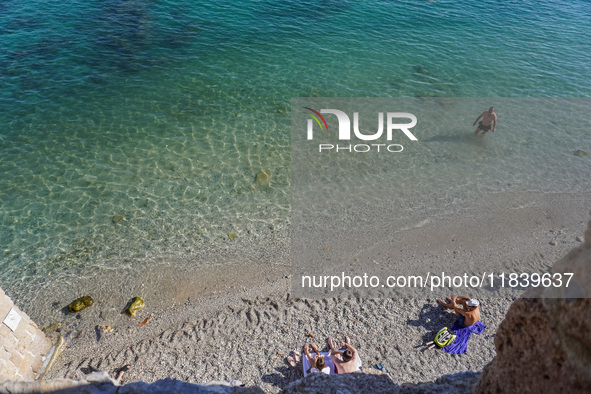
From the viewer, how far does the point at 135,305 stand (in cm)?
1010

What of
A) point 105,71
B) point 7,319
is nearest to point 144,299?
point 7,319

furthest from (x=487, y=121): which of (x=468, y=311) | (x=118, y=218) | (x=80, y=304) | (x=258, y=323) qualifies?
(x=80, y=304)

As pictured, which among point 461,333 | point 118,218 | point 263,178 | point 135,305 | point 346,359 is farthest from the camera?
point 263,178

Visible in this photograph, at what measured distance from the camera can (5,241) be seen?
38.7 feet

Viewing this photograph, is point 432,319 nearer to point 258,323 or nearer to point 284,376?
point 284,376

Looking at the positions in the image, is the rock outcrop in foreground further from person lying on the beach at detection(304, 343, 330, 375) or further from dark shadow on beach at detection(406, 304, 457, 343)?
dark shadow on beach at detection(406, 304, 457, 343)

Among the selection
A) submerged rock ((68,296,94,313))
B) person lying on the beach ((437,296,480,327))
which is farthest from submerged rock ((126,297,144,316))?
person lying on the beach ((437,296,480,327))

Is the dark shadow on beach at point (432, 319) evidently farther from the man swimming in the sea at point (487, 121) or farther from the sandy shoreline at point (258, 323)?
the man swimming in the sea at point (487, 121)

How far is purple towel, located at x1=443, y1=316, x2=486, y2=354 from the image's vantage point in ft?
28.7

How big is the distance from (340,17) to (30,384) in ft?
90.5

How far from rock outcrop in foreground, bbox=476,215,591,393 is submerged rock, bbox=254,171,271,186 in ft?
35.7

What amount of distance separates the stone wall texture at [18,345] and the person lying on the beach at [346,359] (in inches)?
239

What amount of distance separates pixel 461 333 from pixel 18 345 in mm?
9473

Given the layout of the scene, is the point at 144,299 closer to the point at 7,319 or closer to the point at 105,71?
the point at 7,319
